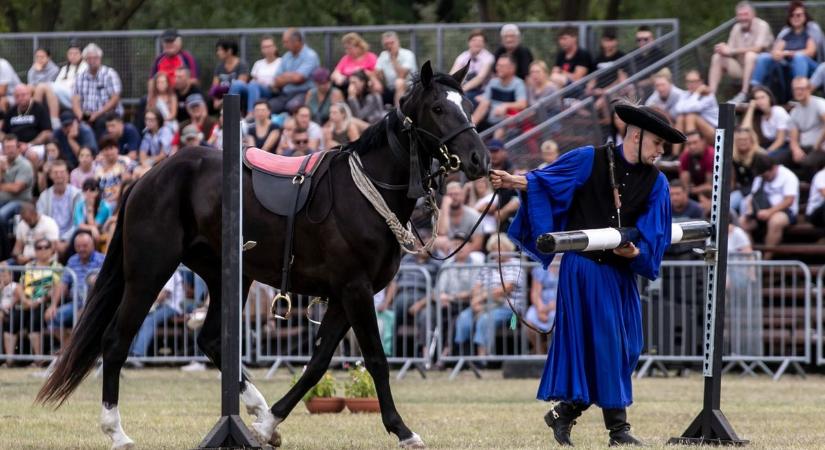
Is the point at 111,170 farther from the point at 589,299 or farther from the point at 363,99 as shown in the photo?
the point at 589,299

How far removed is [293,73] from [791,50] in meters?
7.03

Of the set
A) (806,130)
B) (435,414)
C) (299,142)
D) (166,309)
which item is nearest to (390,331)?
(166,309)

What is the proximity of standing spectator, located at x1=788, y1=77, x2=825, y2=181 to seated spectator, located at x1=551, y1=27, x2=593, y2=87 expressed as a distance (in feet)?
11.2

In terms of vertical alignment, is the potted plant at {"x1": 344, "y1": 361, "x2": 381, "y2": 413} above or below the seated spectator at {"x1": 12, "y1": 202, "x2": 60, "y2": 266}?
below

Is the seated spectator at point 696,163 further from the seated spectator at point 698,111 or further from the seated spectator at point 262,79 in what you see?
the seated spectator at point 262,79

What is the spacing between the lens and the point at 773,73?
65.0 feet

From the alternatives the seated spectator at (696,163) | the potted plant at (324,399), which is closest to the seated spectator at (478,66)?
the seated spectator at (696,163)

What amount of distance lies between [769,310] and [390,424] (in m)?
8.33

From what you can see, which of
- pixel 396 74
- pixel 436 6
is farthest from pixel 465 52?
pixel 436 6

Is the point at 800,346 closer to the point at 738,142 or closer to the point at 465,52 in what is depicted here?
the point at 738,142

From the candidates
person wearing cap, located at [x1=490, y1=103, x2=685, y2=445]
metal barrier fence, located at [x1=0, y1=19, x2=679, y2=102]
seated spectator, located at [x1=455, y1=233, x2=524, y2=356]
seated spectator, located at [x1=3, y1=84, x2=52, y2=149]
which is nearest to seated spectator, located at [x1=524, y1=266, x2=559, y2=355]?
seated spectator, located at [x1=455, y1=233, x2=524, y2=356]

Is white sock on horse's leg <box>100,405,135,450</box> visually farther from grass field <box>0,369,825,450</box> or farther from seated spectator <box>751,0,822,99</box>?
seated spectator <box>751,0,822,99</box>

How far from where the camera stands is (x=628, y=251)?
9.20m

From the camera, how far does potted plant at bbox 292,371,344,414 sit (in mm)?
12602
